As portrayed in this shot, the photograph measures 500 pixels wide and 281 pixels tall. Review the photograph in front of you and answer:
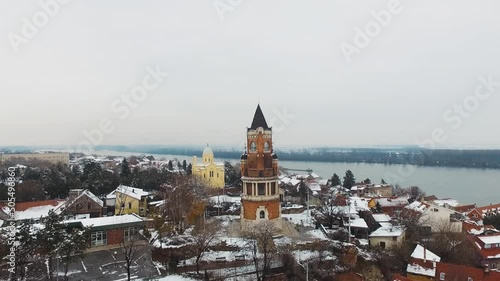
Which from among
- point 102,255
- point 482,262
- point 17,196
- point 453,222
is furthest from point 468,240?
point 17,196

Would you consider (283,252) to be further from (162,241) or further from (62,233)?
(62,233)

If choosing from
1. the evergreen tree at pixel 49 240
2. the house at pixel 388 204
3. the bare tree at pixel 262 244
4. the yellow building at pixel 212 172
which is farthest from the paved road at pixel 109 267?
the yellow building at pixel 212 172

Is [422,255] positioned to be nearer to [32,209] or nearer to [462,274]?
[462,274]

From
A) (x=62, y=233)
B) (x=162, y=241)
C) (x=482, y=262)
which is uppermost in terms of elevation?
(x=62, y=233)

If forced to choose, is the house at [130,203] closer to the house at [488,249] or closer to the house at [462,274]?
the house at [462,274]

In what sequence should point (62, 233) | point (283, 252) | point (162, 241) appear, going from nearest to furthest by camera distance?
point (62, 233) < point (283, 252) < point (162, 241)

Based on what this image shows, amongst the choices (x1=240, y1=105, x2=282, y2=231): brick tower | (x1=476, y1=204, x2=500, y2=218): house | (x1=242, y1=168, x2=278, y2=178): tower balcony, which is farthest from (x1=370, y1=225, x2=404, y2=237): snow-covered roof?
(x1=476, y1=204, x2=500, y2=218): house

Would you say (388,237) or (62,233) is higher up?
(62,233)

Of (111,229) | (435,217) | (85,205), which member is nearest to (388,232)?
(435,217)
